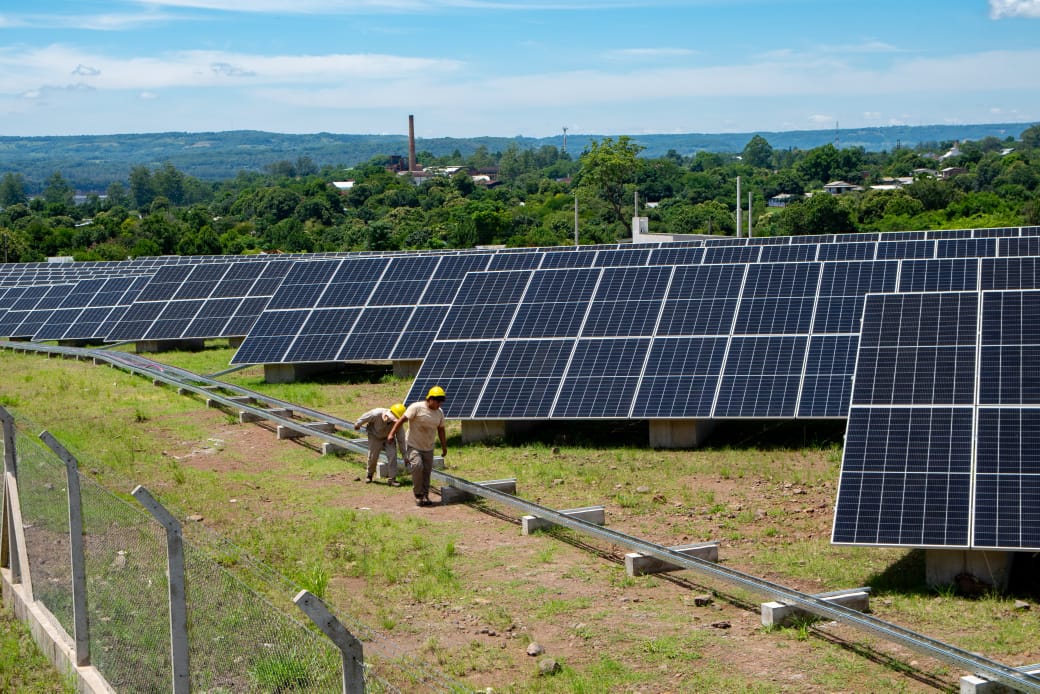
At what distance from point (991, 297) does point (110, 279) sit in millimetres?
32549

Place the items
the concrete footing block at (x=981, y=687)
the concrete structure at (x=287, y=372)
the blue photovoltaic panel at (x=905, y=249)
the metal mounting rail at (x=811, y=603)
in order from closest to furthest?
the concrete footing block at (x=981, y=687) → the metal mounting rail at (x=811, y=603) → the concrete structure at (x=287, y=372) → the blue photovoltaic panel at (x=905, y=249)

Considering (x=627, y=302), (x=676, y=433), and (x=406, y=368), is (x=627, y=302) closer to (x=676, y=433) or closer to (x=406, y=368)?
(x=676, y=433)

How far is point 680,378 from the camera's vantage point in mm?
17281

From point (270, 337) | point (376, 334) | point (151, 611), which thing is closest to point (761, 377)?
point (376, 334)

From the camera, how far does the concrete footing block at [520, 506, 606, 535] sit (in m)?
13.3

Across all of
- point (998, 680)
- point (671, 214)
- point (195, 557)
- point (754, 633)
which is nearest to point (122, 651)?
point (195, 557)

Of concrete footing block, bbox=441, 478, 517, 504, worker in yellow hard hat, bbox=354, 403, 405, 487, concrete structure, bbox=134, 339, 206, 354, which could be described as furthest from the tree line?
concrete footing block, bbox=441, 478, 517, 504

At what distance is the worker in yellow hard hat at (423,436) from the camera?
46.8ft

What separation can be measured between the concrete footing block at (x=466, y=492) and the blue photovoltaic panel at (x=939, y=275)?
7.63m

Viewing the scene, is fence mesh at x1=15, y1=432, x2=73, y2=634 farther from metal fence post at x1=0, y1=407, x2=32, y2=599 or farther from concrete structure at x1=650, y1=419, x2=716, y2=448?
concrete structure at x1=650, y1=419, x2=716, y2=448

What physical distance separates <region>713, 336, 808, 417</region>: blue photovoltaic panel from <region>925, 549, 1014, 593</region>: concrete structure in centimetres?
531

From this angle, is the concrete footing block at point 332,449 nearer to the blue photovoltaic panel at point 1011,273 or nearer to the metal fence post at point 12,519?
the metal fence post at point 12,519

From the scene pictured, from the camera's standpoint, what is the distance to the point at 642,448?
17391mm

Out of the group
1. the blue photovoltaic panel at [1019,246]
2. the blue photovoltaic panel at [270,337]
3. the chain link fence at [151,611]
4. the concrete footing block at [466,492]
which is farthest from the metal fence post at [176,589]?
the blue photovoltaic panel at [1019,246]
